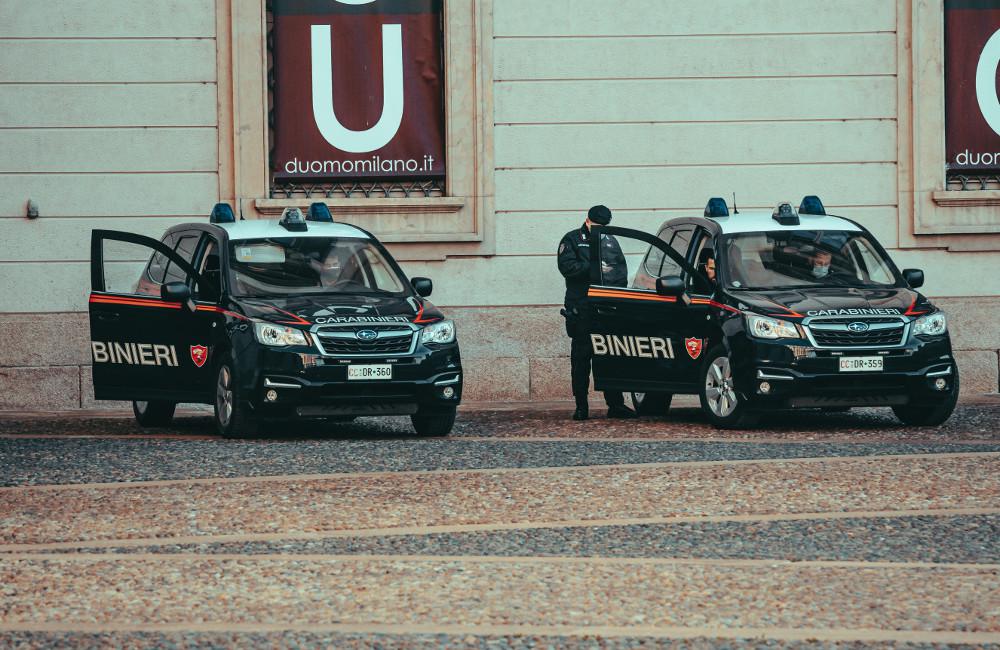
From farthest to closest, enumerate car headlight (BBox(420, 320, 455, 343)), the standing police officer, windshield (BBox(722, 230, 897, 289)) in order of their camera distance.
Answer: the standing police officer
windshield (BBox(722, 230, 897, 289))
car headlight (BBox(420, 320, 455, 343))

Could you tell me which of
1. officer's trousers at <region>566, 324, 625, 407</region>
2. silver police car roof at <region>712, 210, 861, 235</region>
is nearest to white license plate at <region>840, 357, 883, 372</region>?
silver police car roof at <region>712, 210, 861, 235</region>

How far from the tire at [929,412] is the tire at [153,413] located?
5.93 metres

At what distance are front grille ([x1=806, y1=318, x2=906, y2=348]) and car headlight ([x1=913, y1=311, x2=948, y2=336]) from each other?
16cm

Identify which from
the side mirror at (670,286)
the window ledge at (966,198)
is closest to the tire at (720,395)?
the side mirror at (670,286)

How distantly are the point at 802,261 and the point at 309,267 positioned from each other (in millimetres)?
3825

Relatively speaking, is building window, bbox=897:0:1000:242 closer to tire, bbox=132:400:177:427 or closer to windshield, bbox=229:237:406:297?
windshield, bbox=229:237:406:297

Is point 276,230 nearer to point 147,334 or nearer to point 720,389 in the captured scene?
point 147,334

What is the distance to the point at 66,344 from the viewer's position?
60.0ft

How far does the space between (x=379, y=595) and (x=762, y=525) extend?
Result: 7.81 feet

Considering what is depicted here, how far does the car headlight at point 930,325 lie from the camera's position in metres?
13.4

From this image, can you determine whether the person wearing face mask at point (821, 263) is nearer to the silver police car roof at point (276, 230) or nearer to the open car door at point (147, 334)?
the silver police car roof at point (276, 230)

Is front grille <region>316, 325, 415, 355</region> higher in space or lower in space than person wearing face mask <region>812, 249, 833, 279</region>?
lower

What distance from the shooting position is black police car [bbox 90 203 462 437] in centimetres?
1266

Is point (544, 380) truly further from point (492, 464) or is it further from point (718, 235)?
point (492, 464)
